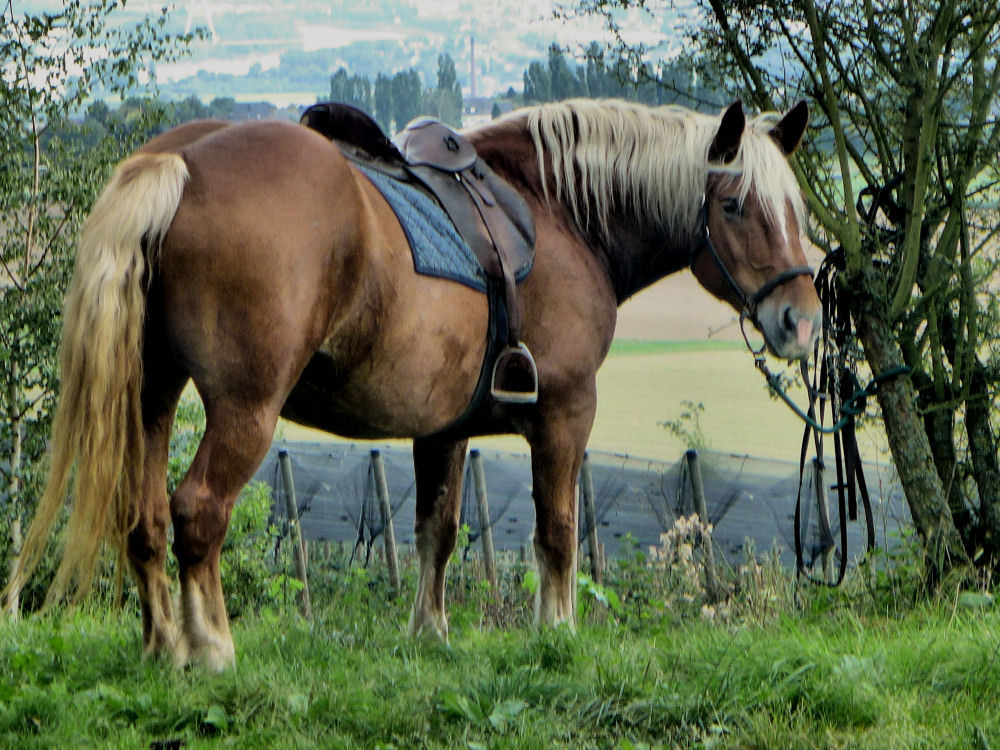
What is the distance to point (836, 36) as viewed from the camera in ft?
18.3

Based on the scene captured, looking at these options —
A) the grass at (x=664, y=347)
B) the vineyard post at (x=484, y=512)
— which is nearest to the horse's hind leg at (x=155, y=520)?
the vineyard post at (x=484, y=512)

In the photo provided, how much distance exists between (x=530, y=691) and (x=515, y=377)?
136cm

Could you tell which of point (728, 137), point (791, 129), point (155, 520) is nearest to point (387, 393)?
point (155, 520)

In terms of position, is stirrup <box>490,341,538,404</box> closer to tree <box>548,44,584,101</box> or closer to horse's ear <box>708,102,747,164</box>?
horse's ear <box>708,102,747,164</box>

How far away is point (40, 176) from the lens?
308 inches

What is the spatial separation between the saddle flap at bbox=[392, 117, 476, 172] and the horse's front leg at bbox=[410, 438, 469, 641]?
119 cm

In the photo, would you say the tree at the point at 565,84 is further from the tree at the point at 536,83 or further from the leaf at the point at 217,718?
the leaf at the point at 217,718

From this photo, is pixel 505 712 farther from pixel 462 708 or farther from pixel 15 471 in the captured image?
pixel 15 471

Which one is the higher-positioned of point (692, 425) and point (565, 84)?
point (565, 84)

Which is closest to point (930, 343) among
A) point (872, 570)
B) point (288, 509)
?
point (872, 570)

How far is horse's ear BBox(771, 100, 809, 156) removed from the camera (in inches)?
176

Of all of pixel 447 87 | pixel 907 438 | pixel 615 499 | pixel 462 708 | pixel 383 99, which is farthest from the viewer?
pixel 383 99

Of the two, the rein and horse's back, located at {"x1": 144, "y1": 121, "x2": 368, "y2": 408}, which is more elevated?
horse's back, located at {"x1": 144, "y1": 121, "x2": 368, "y2": 408}

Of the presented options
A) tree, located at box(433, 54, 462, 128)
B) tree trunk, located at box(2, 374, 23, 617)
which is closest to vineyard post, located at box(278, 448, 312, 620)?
tree trunk, located at box(2, 374, 23, 617)
